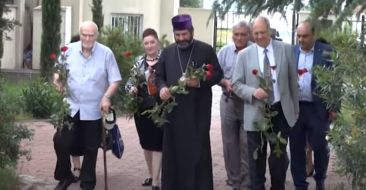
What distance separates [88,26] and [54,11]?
14527 mm

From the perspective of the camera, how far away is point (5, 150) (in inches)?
287

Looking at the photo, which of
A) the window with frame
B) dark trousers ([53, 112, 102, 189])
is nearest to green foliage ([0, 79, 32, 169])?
dark trousers ([53, 112, 102, 189])

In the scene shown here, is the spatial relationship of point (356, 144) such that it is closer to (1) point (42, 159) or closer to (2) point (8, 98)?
(2) point (8, 98)

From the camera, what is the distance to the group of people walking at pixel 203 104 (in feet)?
24.6

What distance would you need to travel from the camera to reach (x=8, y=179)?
7.96 m

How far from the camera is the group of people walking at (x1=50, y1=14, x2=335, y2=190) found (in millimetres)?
7512

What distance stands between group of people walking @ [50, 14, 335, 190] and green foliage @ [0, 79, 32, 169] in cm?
61

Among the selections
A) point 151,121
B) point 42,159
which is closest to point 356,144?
point 151,121

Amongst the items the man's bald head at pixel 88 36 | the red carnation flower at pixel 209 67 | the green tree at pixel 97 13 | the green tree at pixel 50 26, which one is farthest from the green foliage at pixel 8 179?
the green tree at pixel 97 13

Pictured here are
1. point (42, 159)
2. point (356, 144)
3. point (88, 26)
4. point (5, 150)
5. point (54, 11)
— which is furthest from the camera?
point (54, 11)

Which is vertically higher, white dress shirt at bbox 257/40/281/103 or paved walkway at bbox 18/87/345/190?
white dress shirt at bbox 257/40/281/103

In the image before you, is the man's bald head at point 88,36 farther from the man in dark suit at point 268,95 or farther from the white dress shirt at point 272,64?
the white dress shirt at point 272,64

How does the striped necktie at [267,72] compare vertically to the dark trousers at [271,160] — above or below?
above

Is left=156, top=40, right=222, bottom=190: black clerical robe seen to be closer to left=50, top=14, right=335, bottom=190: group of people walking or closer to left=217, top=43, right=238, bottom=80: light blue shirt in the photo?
left=50, top=14, right=335, bottom=190: group of people walking
